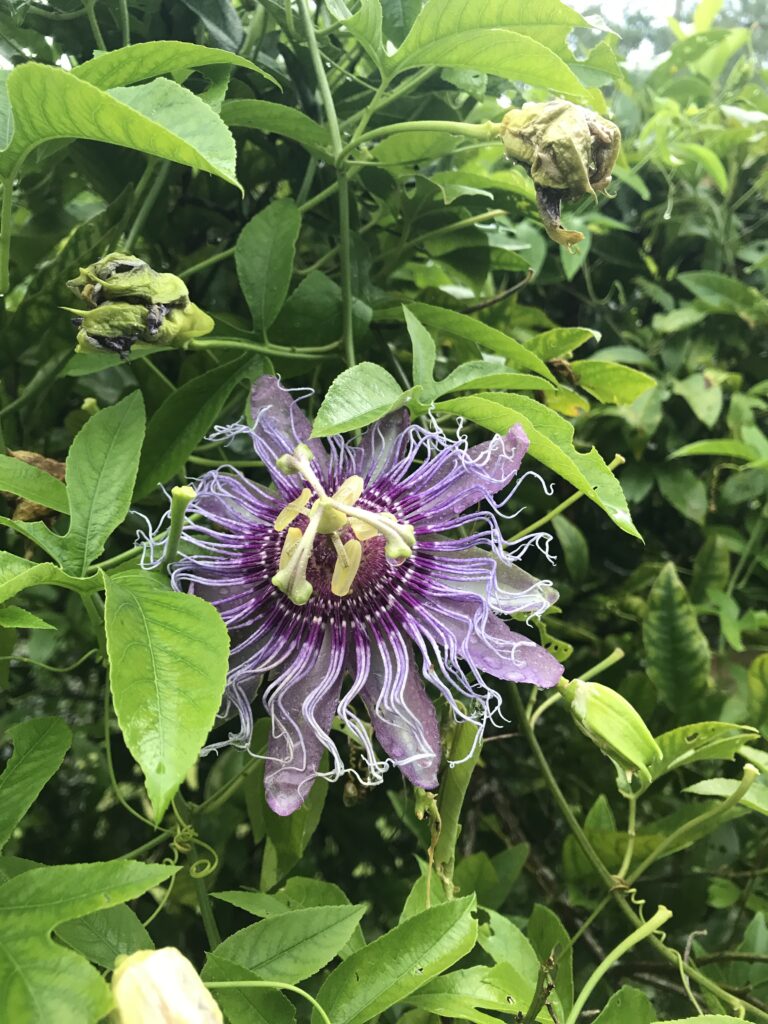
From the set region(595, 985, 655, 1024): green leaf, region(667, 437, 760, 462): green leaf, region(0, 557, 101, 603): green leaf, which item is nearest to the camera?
region(0, 557, 101, 603): green leaf

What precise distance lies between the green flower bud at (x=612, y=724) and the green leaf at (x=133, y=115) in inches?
17.7

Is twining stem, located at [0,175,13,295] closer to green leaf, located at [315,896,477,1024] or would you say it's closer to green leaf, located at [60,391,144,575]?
green leaf, located at [60,391,144,575]

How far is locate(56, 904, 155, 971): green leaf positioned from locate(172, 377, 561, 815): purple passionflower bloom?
12cm

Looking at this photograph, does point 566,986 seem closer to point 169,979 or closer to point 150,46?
point 169,979

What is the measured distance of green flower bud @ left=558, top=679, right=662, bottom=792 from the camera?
0.63 meters

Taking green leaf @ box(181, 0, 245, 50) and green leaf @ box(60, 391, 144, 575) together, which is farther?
green leaf @ box(181, 0, 245, 50)

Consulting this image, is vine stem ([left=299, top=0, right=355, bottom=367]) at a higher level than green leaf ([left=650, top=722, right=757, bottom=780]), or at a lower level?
higher

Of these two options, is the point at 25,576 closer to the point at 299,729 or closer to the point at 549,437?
the point at 299,729

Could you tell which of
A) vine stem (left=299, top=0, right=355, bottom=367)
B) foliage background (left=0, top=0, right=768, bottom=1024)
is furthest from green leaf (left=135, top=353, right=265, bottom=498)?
vine stem (left=299, top=0, right=355, bottom=367)

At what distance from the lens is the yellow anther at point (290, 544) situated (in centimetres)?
63

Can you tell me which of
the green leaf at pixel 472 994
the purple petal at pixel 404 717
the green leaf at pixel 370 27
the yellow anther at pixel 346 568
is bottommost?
the green leaf at pixel 472 994

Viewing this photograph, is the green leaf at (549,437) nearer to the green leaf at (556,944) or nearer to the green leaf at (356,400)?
the green leaf at (356,400)

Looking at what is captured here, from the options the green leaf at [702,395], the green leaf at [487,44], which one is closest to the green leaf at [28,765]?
the green leaf at [487,44]

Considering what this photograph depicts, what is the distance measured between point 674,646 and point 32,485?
2.35ft
